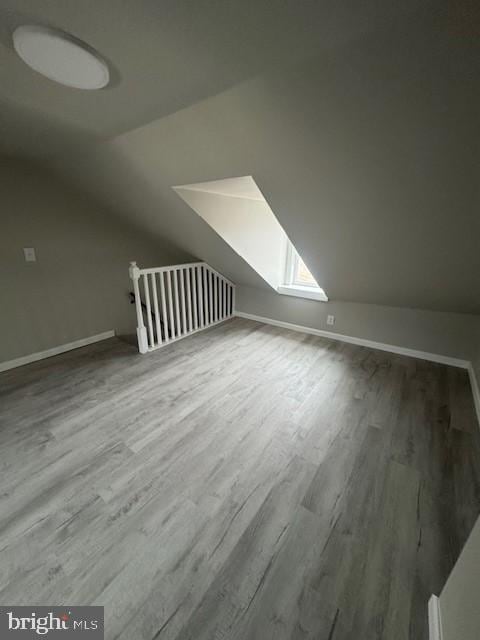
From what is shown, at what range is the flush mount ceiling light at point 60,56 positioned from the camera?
2.57 feet

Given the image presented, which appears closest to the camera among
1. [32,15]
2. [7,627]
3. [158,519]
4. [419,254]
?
[32,15]

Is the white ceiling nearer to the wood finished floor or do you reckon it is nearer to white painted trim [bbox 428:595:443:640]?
the wood finished floor

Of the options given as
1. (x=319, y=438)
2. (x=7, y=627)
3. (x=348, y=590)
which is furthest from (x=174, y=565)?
(x=319, y=438)

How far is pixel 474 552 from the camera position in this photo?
0.82m

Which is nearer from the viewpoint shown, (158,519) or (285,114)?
(285,114)

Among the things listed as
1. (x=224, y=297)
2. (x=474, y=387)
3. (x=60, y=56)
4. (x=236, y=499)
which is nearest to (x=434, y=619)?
(x=236, y=499)

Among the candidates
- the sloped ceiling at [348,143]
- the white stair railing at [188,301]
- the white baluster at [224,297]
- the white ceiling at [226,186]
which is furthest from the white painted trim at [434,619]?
the white baluster at [224,297]

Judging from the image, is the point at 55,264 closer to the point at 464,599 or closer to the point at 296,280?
the point at 296,280

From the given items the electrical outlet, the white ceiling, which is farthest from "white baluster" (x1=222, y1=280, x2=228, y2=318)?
the electrical outlet

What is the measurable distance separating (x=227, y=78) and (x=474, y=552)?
6.05 feet

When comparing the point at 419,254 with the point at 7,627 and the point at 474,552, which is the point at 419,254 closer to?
the point at 474,552

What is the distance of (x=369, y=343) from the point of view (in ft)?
10.5

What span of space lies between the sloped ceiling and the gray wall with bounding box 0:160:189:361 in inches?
20.6
